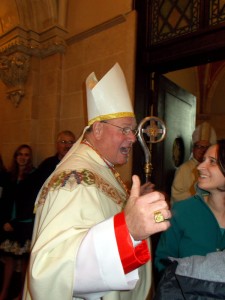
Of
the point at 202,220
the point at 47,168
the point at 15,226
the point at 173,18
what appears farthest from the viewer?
the point at 47,168

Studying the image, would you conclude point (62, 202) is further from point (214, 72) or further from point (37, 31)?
point (214, 72)

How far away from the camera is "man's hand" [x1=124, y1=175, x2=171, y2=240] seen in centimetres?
85

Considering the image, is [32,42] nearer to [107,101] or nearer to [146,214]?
[107,101]

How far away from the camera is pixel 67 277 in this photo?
94 cm

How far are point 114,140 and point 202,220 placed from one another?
2.33ft

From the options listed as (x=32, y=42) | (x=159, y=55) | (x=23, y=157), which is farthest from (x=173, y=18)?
(x=23, y=157)

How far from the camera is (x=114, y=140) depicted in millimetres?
1655

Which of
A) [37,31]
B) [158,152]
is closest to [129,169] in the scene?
[158,152]

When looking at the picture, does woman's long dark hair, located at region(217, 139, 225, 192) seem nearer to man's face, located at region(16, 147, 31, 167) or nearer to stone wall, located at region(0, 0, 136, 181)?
stone wall, located at region(0, 0, 136, 181)

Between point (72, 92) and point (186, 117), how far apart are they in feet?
5.77

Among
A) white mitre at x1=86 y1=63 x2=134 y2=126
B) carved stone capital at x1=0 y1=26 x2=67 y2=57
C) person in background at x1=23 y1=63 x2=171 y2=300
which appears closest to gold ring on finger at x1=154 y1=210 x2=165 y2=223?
person in background at x1=23 y1=63 x2=171 y2=300

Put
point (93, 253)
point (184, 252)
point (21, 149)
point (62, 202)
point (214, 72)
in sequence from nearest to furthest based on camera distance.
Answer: point (93, 253) < point (62, 202) < point (184, 252) < point (21, 149) < point (214, 72)

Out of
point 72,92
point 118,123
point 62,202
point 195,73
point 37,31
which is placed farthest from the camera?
point 195,73

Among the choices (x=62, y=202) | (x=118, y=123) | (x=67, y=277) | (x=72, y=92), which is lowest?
(x=67, y=277)
